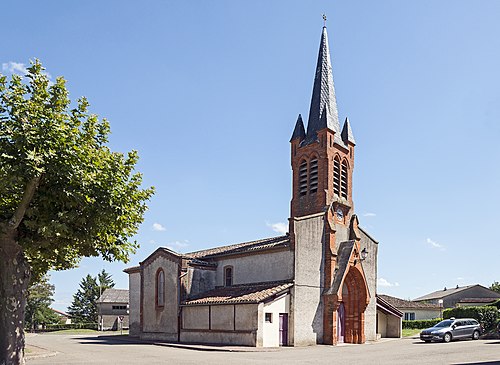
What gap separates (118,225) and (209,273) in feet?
72.9

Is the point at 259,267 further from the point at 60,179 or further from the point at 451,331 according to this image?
the point at 60,179

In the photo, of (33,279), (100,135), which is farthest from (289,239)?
(100,135)

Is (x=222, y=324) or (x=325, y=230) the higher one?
(x=325, y=230)

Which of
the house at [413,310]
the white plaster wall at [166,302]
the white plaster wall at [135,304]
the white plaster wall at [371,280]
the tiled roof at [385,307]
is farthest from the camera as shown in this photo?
the house at [413,310]

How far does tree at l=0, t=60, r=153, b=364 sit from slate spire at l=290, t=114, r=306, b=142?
2272 centimetres

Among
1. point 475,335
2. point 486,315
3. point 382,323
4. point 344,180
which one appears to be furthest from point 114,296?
point 475,335

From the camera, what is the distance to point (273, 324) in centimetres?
3134

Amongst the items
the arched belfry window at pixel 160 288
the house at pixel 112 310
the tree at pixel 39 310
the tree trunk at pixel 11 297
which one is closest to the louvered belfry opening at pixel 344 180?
the arched belfry window at pixel 160 288

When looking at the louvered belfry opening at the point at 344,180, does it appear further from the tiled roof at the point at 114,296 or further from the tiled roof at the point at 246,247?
the tiled roof at the point at 114,296

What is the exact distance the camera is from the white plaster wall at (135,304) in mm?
43625

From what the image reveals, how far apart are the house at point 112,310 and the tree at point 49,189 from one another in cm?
5044

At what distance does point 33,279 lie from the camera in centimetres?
2491

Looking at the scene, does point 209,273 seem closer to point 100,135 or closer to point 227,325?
point 227,325

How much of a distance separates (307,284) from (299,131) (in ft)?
40.9
